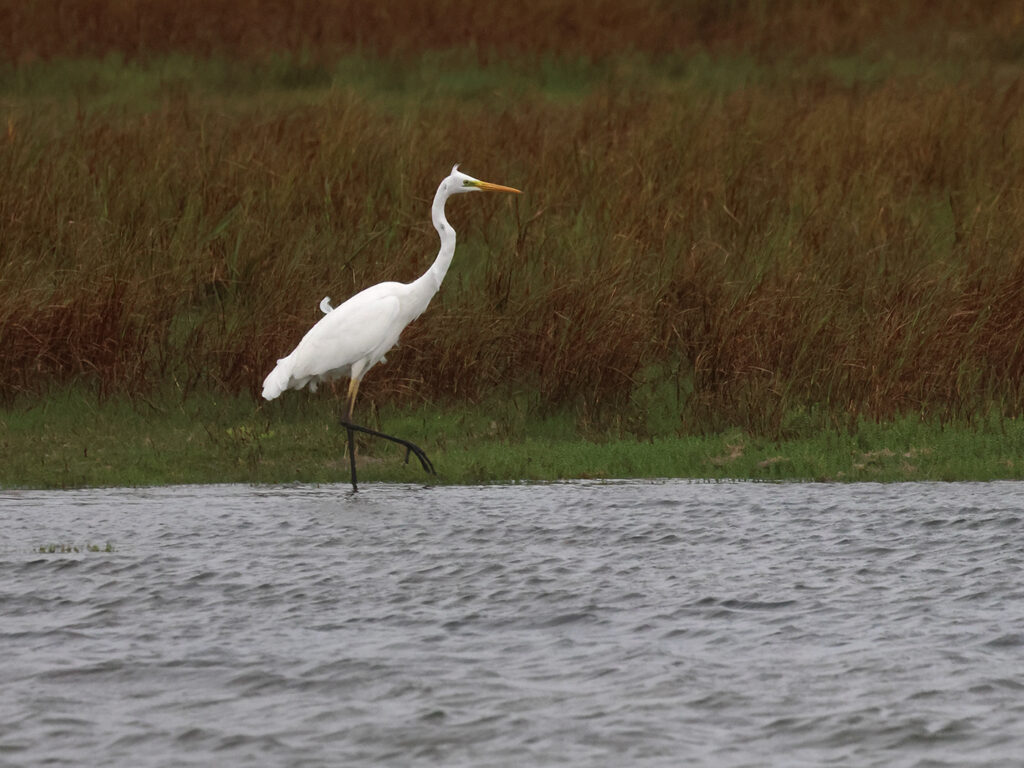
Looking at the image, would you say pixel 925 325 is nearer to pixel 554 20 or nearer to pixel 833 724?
pixel 833 724

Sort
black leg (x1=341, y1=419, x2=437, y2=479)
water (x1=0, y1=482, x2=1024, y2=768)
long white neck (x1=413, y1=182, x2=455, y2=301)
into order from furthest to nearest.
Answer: long white neck (x1=413, y1=182, x2=455, y2=301) → black leg (x1=341, y1=419, x2=437, y2=479) → water (x1=0, y1=482, x2=1024, y2=768)

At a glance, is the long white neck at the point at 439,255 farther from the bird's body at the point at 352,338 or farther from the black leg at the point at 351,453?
the black leg at the point at 351,453

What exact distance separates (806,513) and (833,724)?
3110 millimetres

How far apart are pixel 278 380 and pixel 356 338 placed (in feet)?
1.65

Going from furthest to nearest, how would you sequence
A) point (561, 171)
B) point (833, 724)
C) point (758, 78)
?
point (758, 78) → point (561, 171) → point (833, 724)

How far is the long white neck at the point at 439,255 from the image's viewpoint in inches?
388

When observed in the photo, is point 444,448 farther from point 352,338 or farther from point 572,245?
point 572,245

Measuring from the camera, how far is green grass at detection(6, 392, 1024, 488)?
360 inches

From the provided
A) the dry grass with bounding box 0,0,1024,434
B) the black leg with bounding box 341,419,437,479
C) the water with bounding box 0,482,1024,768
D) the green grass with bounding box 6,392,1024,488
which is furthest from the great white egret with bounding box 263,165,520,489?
the water with bounding box 0,482,1024,768

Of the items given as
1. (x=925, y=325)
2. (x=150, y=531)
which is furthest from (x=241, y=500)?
(x=925, y=325)

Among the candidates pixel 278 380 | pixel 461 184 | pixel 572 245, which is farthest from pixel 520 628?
pixel 572 245

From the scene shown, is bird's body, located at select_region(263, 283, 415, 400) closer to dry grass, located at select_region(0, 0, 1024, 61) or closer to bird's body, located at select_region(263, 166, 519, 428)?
bird's body, located at select_region(263, 166, 519, 428)

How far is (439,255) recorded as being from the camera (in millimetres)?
9930

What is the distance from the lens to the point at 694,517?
26.5 feet
